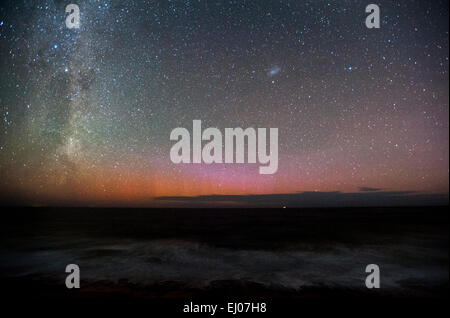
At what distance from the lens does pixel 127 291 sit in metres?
6.16

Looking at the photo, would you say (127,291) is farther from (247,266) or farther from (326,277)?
(326,277)

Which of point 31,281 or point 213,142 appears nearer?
point 31,281

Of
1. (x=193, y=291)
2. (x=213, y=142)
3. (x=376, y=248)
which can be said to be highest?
(x=213, y=142)

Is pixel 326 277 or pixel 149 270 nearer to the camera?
pixel 326 277

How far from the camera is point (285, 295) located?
5957 mm
